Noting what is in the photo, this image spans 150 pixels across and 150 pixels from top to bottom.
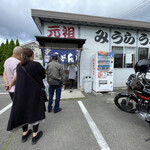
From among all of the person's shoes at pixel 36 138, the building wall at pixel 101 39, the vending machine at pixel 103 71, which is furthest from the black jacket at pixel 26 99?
the building wall at pixel 101 39

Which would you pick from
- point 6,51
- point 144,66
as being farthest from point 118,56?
point 6,51

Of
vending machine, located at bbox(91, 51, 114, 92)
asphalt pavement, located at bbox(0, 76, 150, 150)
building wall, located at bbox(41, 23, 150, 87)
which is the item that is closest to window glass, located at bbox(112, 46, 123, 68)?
building wall, located at bbox(41, 23, 150, 87)

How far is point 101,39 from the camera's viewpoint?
5.63m

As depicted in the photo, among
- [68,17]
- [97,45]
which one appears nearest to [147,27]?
[97,45]

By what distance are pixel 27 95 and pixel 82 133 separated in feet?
4.96

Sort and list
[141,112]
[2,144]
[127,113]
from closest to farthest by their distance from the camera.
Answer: [2,144]
[141,112]
[127,113]

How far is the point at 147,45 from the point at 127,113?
5.86 meters

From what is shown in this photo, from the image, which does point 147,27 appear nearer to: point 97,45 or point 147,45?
point 147,45

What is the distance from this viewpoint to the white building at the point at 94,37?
473cm

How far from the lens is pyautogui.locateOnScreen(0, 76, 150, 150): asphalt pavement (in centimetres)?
172

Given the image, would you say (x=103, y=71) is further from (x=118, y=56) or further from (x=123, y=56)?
(x=123, y=56)

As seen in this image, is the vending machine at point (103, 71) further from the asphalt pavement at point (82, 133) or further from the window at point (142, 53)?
the window at point (142, 53)

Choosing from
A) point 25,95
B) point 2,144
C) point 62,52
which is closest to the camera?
point 25,95

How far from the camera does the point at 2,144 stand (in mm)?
1763
